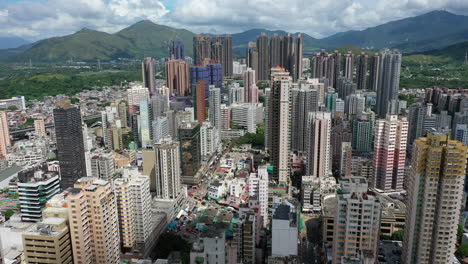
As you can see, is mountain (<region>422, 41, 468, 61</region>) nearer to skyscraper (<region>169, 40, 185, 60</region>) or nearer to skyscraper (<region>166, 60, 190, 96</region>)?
skyscraper (<region>166, 60, 190, 96</region>)

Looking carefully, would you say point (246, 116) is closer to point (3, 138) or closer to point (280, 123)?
point (280, 123)

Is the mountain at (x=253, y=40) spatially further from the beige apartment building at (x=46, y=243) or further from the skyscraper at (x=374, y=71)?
the beige apartment building at (x=46, y=243)

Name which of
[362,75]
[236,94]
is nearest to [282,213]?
[236,94]

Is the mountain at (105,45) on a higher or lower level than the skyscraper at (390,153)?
higher

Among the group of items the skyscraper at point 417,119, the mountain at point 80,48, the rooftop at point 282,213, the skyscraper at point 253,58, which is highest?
the mountain at point 80,48

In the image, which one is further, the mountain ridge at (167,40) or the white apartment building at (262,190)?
the mountain ridge at (167,40)

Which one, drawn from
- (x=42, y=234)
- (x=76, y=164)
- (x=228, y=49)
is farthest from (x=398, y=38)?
(x=42, y=234)

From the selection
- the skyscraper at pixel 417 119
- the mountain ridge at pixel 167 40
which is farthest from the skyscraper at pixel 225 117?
the mountain ridge at pixel 167 40
